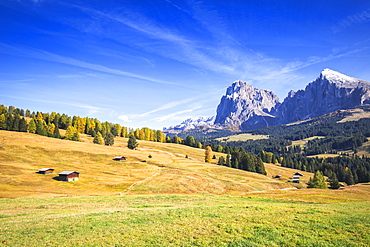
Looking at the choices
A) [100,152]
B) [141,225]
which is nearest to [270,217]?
[141,225]

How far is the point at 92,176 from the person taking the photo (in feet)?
247

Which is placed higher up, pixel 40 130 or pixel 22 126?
pixel 22 126

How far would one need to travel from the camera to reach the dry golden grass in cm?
5956

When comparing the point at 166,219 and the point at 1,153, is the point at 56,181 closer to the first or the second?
the point at 1,153

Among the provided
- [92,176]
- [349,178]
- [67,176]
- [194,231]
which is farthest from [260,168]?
[194,231]

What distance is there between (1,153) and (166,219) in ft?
300

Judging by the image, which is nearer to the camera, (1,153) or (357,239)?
(357,239)

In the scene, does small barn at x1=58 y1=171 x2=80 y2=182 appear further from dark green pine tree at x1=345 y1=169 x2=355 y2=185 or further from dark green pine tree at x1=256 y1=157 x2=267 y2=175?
dark green pine tree at x1=345 y1=169 x2=355 y2=185

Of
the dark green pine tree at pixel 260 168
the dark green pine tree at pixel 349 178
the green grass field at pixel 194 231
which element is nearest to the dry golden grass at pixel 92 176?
the dark green pine tree at pixel 260 168

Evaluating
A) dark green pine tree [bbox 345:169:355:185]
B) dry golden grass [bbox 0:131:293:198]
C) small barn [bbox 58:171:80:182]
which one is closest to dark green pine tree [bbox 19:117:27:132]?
dry golden grass [bbox 0:131:293:198]

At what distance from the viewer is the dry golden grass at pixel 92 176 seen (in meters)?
59.6

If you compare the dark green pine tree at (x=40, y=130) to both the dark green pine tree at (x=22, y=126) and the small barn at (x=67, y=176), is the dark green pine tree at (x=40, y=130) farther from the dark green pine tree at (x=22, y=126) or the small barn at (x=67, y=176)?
the small barn at (x=67, y=176)

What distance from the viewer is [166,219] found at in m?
21.5

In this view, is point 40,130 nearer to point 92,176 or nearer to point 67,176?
point 92,176
